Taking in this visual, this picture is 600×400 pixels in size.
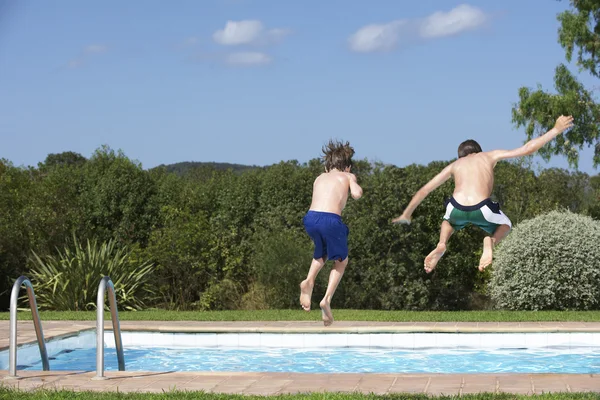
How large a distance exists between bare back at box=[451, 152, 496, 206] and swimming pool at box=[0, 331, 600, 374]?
5883 millimetres

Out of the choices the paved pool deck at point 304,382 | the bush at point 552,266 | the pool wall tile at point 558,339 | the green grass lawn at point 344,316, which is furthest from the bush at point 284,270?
the paved pool deck at point 304,382

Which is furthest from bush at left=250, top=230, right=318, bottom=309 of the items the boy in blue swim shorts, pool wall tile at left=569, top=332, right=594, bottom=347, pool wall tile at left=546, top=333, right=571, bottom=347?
the boy in blue swim shorts

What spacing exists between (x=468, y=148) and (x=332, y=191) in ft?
4.62

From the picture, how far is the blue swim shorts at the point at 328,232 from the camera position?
6.83 m

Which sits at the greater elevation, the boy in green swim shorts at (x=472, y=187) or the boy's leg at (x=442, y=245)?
the boy in green swim shorts at (x=472, y=187)

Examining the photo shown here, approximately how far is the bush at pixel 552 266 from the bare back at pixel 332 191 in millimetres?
9713

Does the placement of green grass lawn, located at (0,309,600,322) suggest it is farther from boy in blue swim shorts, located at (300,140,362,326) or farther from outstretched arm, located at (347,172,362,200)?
outstretched arm, located at (347,172,362,200)

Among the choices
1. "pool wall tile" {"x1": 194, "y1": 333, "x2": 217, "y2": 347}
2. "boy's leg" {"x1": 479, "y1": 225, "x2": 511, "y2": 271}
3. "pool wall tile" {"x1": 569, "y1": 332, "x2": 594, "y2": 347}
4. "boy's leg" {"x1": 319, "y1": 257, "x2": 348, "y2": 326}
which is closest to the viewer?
"boy's leg" {"x1": 479, "y1": 225, "x2": 511, "y2": 271}

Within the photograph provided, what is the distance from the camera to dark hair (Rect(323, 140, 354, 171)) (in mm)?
6855

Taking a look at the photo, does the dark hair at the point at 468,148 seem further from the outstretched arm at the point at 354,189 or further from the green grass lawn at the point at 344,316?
the green grass lawn at the point at 344,316

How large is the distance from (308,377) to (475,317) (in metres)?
6.64

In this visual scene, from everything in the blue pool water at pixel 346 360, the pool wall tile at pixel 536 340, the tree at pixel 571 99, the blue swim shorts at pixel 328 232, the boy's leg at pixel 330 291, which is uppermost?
the tree at pixel 571 99

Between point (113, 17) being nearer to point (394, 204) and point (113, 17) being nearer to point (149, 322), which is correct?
point (149, 322)

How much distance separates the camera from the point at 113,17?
39.4 feet
